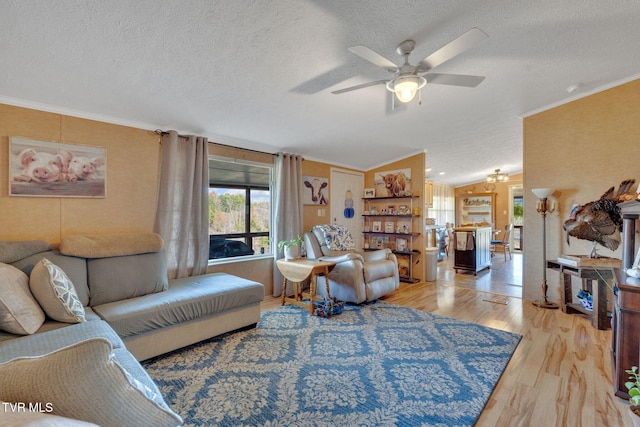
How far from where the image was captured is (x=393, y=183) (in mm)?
5207

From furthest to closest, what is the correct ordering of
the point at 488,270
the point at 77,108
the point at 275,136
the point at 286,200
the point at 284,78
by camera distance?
the point at 488,270
the point at 286,200
the point at 275,136
the point at 77,108
the point at 284,78

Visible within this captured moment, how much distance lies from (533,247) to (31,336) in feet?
16.0

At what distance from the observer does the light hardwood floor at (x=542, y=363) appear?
163 cm

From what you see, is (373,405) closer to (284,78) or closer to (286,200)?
(284,78)

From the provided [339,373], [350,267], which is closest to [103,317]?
[339,373]

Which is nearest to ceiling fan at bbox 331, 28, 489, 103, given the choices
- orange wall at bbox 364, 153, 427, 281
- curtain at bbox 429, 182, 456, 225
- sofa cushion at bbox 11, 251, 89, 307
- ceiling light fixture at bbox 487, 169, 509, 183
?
sofa cushion at bbox 11, 251, 89, 307

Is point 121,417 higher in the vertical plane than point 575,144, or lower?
lower

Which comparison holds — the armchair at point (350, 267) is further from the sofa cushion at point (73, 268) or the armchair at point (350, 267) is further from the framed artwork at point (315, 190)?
the sofa cushion at point (73, 268)

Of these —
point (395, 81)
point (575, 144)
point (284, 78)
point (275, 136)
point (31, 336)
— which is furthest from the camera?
point (275, 136)

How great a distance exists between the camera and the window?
12.2 feet

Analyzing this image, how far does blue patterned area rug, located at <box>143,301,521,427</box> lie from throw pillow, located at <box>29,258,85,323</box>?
0.66 metres

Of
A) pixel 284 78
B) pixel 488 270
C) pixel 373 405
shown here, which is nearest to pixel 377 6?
pixel 284 78

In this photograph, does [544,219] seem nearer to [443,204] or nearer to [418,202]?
[418,202]

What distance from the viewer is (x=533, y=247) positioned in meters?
3.72
